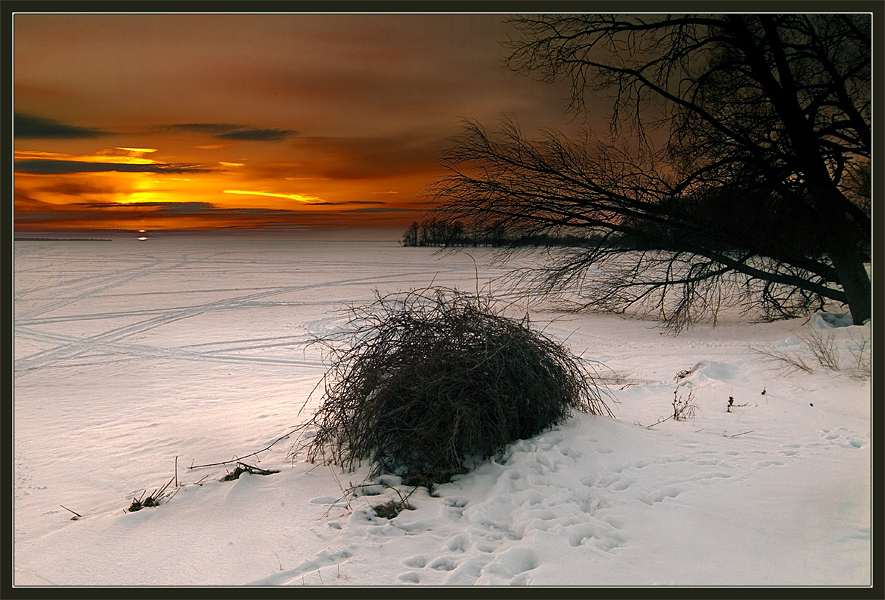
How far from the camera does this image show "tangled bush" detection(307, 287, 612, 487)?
501 cm

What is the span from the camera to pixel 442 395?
5066 mm

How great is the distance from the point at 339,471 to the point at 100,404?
566 centimetres

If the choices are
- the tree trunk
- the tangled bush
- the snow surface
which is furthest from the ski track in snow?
the tree trunk

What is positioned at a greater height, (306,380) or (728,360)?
(728,360)

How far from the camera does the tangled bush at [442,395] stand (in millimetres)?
5008

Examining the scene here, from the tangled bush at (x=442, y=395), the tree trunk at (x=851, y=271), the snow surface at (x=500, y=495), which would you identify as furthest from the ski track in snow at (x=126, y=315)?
the tree trunk at (x=851, y=271)

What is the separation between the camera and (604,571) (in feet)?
11.4

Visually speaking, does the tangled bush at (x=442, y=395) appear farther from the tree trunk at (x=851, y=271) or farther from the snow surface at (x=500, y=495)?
the tree trunk at (x=851, y=271)

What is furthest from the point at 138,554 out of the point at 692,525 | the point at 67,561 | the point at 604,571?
the point at 692,525

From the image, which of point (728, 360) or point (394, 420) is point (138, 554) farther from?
point (728, 360)

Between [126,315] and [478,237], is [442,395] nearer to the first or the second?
[478,237]

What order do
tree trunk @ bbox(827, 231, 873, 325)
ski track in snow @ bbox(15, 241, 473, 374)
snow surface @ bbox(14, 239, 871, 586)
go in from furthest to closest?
ski track in snow @ bbox(15, 241, 473, 374), tree trunk @ bbox(827, 231, 873, 325), snow surface @ bbox(14, 239, 871, 586)

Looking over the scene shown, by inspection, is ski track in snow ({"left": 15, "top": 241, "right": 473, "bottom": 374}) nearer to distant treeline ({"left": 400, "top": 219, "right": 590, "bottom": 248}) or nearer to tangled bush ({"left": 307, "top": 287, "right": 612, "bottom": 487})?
distant treeline ({"left": 400, "top": 219, "right": 590, "bottom": 248})

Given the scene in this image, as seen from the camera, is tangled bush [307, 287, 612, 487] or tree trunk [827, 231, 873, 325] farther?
tree trunk [827, 231, 873, 325]
